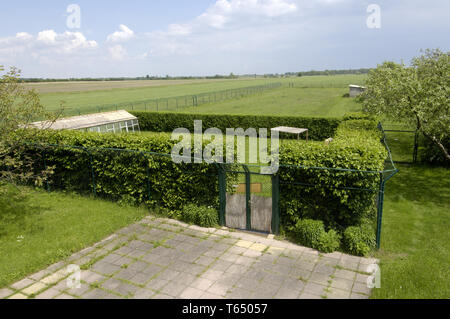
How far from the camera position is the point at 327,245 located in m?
7.91

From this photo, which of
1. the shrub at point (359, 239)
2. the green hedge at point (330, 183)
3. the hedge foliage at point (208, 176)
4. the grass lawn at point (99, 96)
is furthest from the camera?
the grass lawn at point (99, 96)

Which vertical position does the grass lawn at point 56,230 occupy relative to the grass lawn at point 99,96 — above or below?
below

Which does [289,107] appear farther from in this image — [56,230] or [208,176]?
[56,230]

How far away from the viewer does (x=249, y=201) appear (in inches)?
351

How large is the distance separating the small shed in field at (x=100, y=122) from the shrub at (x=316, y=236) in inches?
683

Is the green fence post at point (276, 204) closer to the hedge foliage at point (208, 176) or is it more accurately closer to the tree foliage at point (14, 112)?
the hedge foliage at point (208, 176)

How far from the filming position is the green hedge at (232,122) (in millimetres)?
23742

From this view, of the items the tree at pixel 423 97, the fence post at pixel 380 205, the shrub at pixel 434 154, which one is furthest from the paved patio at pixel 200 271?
the shrub at pixel 434 154

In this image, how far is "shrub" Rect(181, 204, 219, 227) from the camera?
9484 millimetres

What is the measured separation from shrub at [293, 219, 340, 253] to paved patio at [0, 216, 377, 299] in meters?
0.22

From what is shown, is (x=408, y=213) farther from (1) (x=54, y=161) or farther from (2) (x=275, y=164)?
(1) (x=54, y=161)

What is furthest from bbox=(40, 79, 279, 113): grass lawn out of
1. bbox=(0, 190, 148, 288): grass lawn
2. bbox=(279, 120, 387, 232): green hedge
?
bbox=(279, 120, 387, 232): green hedge

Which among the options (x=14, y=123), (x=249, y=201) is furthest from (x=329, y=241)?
(x=14, y=123)
